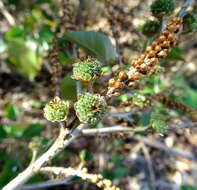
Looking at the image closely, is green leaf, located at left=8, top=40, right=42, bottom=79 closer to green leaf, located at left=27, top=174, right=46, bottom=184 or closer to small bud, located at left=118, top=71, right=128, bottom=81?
green leaf, located at left=27, top=174, right=46, bottom=184

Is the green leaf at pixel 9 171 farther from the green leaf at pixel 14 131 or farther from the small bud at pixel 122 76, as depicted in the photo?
the small bud at pixel 122 76

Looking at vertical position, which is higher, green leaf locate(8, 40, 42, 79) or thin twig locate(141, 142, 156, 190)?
green leaf locate(8, 40, 42, 79)

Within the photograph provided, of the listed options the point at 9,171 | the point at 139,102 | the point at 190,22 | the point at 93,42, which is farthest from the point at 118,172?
the point at 190,22

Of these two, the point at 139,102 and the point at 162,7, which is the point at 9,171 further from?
the point at 162,7

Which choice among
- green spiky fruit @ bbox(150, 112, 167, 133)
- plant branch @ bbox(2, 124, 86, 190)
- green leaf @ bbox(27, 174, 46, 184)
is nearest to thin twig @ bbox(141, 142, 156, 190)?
green leaf @ bbox(27, 174, 46, 184)

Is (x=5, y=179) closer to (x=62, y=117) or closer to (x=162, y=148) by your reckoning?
(x=62, y=117)

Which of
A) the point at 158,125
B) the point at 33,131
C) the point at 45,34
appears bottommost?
the point at 158,125

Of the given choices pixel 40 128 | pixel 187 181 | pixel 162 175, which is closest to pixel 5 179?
pixel 40 128
